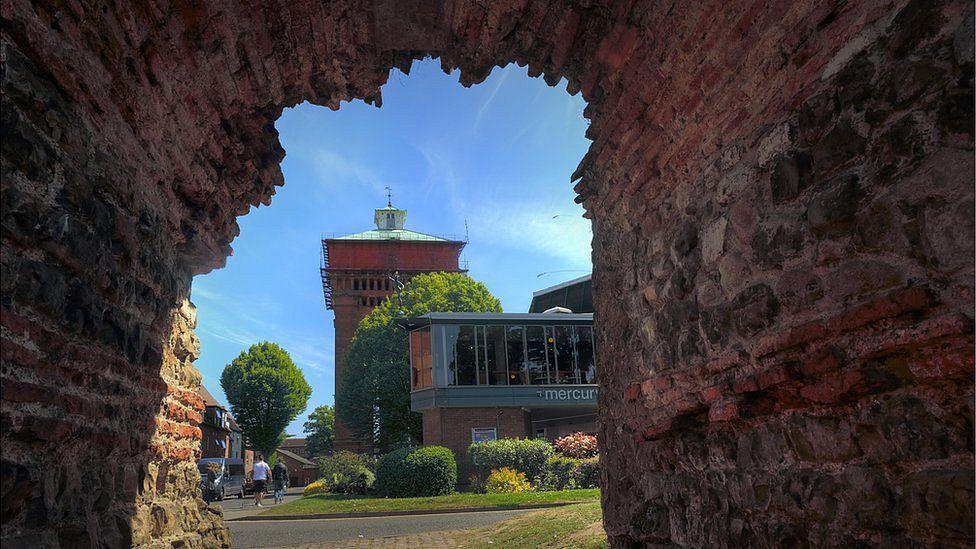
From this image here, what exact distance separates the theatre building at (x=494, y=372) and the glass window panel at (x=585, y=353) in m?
0.04

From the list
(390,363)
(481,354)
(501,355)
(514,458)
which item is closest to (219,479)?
(390,363)

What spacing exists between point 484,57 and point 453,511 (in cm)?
1098

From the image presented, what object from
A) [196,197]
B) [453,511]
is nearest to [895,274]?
[196,197]

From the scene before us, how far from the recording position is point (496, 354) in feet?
73.3

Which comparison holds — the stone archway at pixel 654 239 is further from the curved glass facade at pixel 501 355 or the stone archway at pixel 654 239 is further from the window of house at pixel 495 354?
the window of house at pixel 495 354

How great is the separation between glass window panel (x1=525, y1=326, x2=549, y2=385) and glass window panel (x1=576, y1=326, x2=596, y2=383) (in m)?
1.29

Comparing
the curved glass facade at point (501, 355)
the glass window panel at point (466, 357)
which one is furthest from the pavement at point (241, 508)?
the glass window panel at point (466, 357)

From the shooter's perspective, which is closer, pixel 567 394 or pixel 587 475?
pixel 587 475

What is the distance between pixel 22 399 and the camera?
2273 millimetres

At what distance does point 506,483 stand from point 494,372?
5.57m

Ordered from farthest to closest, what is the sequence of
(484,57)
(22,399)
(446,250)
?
(446,250) < (484,57) < (22,399)

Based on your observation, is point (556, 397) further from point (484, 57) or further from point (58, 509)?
point (58, 509)

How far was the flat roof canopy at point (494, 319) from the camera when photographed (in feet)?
72.3

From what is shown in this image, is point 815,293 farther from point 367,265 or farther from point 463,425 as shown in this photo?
point 367,265
